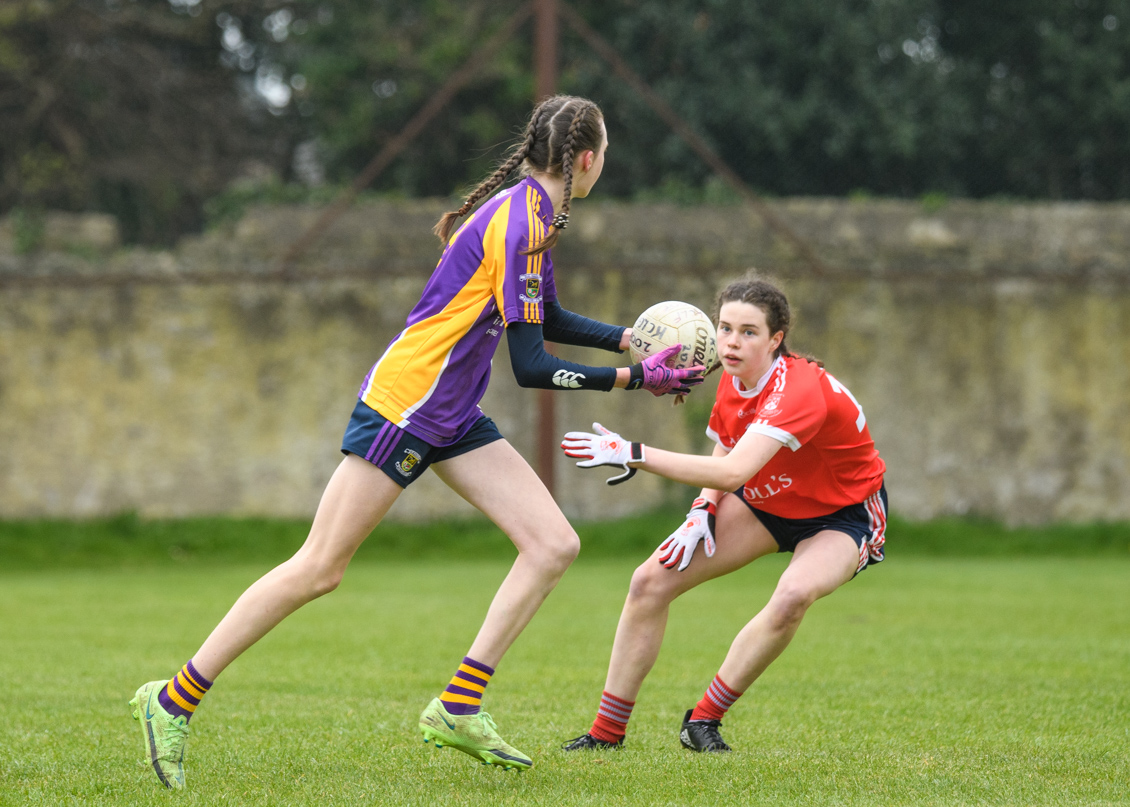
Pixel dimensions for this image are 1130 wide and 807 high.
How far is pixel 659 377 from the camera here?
13.3ft

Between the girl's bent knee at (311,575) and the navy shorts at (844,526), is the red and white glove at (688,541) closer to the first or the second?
the navy shorts at (844,526)

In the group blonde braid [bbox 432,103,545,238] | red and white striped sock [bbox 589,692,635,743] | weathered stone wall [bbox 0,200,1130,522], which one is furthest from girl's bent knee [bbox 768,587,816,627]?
weathered stone wall [bbox 0,200,1130,522]

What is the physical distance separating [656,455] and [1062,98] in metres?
11.9

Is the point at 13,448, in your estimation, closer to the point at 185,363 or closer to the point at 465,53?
the point at 185,363

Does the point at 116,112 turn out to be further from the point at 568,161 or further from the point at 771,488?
the point at 771,488

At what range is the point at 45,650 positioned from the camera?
22.6 ft

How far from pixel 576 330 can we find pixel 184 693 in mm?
1780

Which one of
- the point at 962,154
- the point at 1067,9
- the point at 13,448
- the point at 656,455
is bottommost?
the point at 13,448

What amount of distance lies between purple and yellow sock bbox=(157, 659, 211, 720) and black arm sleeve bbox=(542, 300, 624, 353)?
5.36ft

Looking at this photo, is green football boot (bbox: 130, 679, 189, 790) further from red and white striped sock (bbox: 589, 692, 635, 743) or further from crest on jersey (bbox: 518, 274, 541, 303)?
crest on jersey (bbox: 518, 274, 541, 303)

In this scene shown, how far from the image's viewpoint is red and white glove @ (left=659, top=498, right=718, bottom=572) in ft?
14.6

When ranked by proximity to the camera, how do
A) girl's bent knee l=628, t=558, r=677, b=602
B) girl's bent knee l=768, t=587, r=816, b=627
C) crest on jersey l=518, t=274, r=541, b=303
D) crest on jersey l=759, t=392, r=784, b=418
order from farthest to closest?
girl's bent knee l=628, t=558, r=677, b=602 < girl's bent knee l=768, t=587, r=816, b=627 < crest on jersey l=759, t=392, r=784, b=418 < crest on jersey l=518, t=274, r=541, b=303

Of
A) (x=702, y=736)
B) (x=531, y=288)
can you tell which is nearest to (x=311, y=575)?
(x=531, y=288)

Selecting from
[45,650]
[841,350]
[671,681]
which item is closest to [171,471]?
[45,650]
